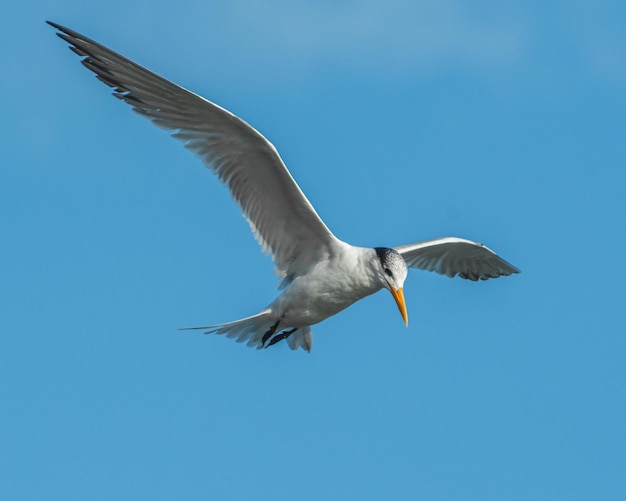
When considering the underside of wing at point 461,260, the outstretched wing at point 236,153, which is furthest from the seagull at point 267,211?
the underside of wing at point 461,260

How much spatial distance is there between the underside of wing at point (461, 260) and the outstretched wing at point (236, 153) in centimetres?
222

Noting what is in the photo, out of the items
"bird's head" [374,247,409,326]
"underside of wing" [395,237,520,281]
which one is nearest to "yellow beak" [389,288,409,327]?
"bird's head" [374,247,409,326]

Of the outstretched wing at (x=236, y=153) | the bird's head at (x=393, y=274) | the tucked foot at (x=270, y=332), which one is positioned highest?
the outstretched wing at (x=236, y=153)

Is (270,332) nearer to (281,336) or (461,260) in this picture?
(281,336)

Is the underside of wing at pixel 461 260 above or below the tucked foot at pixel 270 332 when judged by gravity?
above

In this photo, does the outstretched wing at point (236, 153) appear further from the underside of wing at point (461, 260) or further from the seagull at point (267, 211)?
the underside of wing at point (461, 260)

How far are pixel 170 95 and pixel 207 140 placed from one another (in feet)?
2.10

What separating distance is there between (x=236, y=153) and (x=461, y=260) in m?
4.23

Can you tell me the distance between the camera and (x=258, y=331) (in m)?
11.8

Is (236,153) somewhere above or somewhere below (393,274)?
above

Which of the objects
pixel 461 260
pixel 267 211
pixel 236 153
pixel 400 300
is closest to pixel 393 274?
pixel 400 300

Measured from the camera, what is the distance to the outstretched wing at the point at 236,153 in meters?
10.1

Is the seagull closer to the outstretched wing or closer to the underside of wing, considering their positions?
the outstretched wing

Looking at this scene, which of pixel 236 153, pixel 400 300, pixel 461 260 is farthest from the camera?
pixel 461 260
